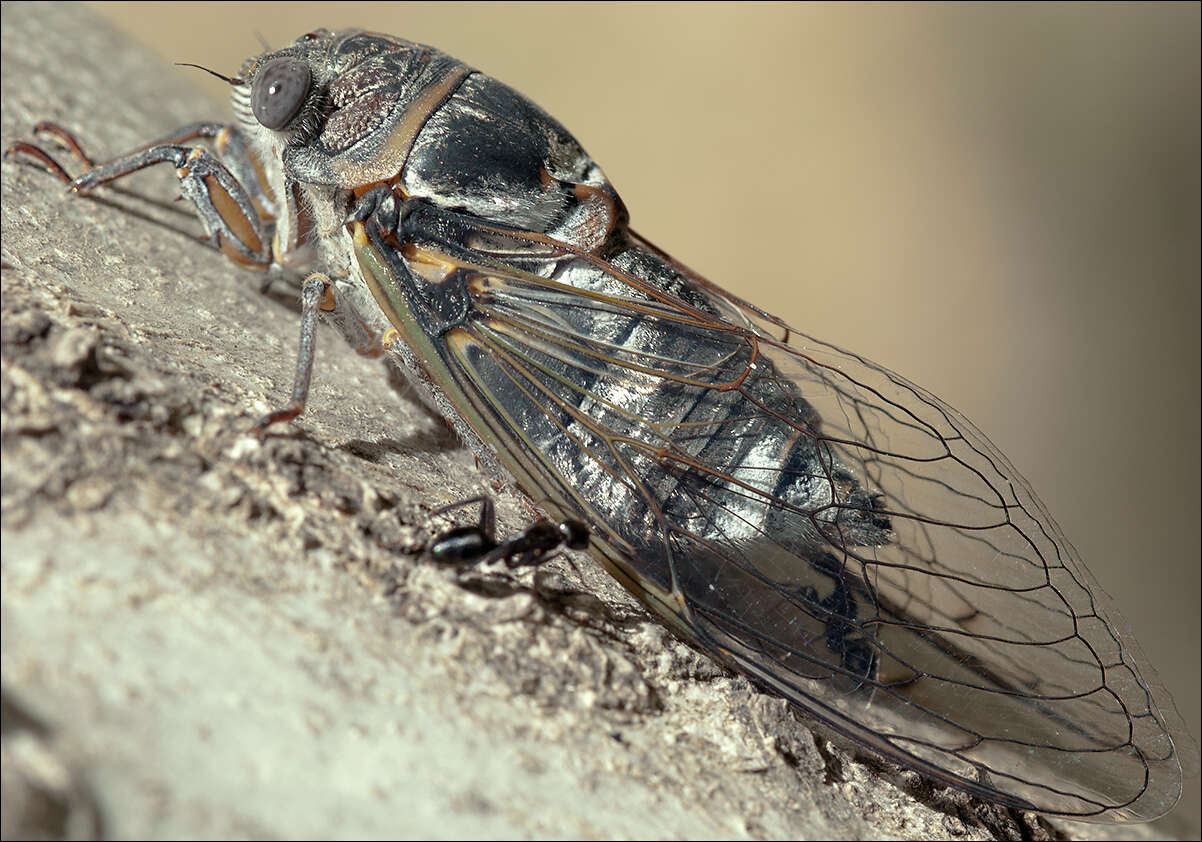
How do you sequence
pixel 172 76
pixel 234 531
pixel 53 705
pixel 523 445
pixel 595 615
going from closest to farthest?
pixel 53 705 → pixel 234 531 → pixel 595 615 → pixel 523 445 → pixel 172 76

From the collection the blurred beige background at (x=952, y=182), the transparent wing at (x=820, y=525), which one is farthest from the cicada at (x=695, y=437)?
A: the blurred beige background at (x=952, y=182)

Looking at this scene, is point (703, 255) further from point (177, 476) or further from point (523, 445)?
point (177, 476)

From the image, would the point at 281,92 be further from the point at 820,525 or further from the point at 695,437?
the point at 820,525

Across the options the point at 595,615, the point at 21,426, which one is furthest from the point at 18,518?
the point at 595,615

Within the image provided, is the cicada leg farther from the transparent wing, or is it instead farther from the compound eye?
the compound eye

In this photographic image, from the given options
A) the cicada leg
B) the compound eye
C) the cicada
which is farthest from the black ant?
the compound eye
